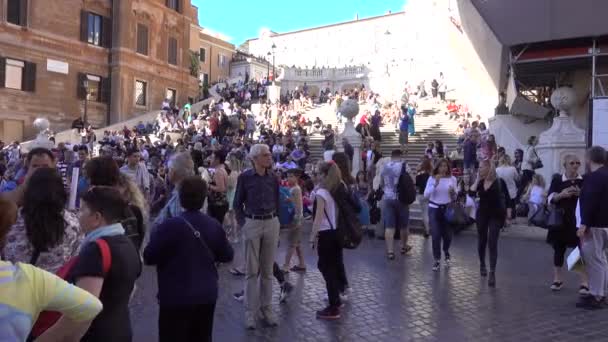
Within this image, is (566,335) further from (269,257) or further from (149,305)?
(149,305)

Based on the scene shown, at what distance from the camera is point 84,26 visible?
34.1m

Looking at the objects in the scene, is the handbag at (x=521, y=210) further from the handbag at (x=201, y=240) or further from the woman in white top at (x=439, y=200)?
the handbag at (x=201, y=240)

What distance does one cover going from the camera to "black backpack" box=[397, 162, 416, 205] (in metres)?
9.53

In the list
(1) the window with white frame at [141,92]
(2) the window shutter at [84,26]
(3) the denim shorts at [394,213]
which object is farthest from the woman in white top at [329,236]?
(1) the window with white frame at [141,92]

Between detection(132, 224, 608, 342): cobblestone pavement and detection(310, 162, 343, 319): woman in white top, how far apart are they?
0.23 m

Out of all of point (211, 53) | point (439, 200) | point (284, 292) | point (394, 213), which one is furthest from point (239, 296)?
point (211, 53)

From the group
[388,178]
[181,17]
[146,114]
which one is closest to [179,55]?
[181,17]

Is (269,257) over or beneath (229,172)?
beneath

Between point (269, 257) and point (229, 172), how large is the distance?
4642mm

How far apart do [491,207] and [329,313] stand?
10.4ft

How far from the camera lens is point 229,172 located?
33.0ft

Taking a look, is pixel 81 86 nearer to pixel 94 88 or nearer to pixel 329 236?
pixel 94 88

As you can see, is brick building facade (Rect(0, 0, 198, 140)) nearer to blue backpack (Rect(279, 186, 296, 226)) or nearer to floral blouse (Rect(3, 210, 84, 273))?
Result: blue backpack (Rect(279, 186, 296, 226))

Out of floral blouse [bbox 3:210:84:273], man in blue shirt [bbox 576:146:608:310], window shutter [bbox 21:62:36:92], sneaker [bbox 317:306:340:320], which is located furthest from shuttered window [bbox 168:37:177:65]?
floral blouse [bbox 3:210:84:273]
